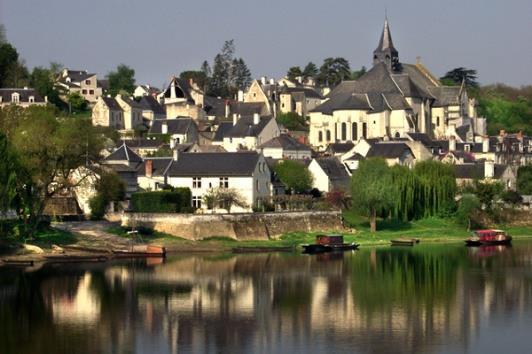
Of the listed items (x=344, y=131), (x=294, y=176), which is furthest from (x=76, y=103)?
(x=294, y=176)

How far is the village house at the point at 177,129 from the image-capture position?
362 feet

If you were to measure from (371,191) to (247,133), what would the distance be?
2834cm

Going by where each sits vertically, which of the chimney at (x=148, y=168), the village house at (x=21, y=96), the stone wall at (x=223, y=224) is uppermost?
the village house at (x=21, y=96)

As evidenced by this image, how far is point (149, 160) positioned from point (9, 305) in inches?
1345

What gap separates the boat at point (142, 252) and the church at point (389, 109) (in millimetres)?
44563

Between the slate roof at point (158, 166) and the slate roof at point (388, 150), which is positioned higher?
the slate roof at point (388, 150)

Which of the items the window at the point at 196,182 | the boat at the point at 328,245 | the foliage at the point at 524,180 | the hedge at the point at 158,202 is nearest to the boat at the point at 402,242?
the boat at the point at 328,245

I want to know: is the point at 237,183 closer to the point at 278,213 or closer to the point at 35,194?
the point at 278,213

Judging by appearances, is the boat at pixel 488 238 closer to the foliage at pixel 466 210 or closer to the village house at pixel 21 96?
the foliage at pixel 466 210

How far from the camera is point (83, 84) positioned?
139m

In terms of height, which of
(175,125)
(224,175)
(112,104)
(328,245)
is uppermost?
(112,104)

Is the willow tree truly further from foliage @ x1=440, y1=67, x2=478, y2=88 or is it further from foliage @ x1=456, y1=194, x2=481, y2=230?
foliage @ x1=440, y1=67, x2=478, y2=88

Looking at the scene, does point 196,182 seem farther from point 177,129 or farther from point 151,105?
point 151,105

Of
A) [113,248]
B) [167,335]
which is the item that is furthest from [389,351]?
[113,248]
